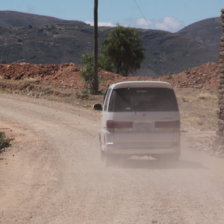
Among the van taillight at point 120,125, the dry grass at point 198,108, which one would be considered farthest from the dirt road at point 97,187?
the dry grass at point 198,108

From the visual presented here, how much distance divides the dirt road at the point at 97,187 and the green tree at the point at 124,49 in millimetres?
55167

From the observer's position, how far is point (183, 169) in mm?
11180

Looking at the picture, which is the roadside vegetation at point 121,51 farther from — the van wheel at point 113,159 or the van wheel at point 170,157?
the van wheel at point 170,157

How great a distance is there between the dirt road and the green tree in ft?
181

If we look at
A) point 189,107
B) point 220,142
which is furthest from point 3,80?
point 220,142

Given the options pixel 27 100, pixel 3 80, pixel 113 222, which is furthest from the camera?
pixel 3 80

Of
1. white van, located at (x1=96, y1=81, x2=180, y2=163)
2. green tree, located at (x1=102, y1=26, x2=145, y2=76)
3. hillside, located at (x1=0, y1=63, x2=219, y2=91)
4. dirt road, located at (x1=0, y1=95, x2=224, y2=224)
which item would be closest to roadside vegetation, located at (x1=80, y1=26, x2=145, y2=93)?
green tree, located at (x1=102, y1=26, x2=145, y2=76)

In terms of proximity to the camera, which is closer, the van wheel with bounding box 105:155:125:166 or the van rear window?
the van rear window

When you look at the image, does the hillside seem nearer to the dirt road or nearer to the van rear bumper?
the dirt road

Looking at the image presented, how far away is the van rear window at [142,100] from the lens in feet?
36.0

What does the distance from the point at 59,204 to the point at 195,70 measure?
40266 mm

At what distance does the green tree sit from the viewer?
232 ft

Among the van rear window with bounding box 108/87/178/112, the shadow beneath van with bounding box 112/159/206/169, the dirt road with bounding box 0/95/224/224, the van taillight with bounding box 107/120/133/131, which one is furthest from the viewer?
the shadow beneath van with bounding box 112/159/206/169

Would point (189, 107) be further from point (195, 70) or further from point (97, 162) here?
point (97, 162)
